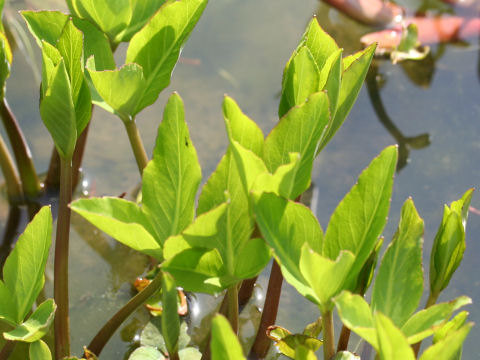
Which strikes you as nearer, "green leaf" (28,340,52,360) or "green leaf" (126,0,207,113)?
"green leaf" (28,340,52,360)

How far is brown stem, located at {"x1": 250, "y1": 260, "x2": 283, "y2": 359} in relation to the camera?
97 cm

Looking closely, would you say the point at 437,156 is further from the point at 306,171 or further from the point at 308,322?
the point at 306,171

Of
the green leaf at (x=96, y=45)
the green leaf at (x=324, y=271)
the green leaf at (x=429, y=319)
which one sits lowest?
the green leaf at (x=429, y=319)

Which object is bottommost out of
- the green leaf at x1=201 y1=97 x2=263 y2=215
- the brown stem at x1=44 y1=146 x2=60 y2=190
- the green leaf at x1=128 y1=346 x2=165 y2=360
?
the green leaf at x1=128 y1=346 x2=165 y2=360

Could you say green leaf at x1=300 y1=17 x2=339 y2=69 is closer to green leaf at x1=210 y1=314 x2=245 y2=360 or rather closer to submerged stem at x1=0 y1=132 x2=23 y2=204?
green leaf at x1=210 y1=314 x2=245 y2=360

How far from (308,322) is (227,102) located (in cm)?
61

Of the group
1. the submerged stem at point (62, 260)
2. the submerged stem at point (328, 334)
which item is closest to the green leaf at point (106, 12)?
the submerged stem at point (62, 260)

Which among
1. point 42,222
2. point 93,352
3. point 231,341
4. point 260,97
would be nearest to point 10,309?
point 42,222

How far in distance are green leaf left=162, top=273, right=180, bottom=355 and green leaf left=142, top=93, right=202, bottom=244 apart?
107 millimetres

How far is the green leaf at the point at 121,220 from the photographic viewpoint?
777 millimetres

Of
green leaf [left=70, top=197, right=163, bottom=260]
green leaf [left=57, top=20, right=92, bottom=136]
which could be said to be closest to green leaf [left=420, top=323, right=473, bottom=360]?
green leaf [left=70, top=197, right=163, bottom=260]

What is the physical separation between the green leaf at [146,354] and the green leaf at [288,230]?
0.37 m

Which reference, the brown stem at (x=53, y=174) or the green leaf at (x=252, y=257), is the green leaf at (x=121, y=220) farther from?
the brown stem at (x=53, y=174)

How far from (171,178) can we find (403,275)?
30 centimetres
